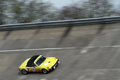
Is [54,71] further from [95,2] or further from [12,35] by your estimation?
[95,2]

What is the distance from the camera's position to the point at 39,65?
1280 centimetres

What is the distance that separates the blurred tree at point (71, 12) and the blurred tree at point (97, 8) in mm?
660

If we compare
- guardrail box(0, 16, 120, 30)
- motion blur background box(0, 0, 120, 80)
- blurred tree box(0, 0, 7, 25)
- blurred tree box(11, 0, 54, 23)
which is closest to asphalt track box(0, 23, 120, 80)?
motion blur background box(0, 0, 120, 80)

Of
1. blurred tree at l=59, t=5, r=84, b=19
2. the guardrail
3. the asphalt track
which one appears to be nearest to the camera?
the asphalt track

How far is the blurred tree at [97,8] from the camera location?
815 inches

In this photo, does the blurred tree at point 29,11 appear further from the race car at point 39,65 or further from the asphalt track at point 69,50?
the race car at point 39,65

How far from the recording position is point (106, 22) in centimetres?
1645

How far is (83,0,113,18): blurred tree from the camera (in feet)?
67.9

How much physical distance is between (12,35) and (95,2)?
8.93m

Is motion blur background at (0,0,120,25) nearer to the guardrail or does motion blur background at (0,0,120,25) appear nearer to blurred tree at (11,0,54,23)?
blurred tree at (11,0,54,23)

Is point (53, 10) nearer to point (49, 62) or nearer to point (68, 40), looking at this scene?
point (68, 40)

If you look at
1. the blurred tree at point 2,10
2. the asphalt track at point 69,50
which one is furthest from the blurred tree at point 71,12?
the blurred tree at point 2,10

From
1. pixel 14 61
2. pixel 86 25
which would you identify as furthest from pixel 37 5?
pixel 14 61

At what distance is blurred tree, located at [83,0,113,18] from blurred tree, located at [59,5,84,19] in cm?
66
